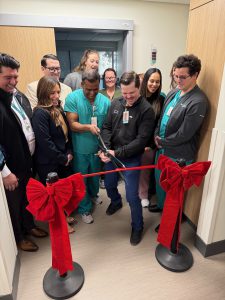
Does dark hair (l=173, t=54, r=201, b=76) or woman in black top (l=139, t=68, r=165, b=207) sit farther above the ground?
dark hair (l=173, t=54, r=201, b=76)

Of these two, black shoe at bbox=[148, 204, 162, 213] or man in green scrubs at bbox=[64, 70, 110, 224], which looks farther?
black shoe at bbox=[148, 204, 162, 213]

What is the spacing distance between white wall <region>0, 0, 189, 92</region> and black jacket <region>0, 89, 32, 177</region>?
92.1 inches

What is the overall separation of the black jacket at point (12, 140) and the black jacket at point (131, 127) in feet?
2.26

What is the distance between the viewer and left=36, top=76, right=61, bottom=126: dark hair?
1721 millimetres

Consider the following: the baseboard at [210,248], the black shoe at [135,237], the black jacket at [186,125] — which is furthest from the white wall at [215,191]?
the black shoe at [135,237]

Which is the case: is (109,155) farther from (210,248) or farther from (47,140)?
(210,248)

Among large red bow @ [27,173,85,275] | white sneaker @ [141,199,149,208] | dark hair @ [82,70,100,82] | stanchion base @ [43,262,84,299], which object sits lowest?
stanchion base @ [43,262,84,299]

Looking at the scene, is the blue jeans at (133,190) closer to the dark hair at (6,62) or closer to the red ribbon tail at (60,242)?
the red ribbon tail at (60,242)

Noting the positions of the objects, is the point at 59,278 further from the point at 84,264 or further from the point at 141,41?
the point at 141,41

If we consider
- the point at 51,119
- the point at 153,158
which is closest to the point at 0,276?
the point at 51,119

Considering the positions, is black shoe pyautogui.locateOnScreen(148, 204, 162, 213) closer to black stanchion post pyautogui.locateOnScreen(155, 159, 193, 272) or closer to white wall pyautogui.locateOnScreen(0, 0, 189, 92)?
black stanchion post pyautogui.locateOnScreen(155, 159, 193, 272)

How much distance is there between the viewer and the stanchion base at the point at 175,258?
174cm

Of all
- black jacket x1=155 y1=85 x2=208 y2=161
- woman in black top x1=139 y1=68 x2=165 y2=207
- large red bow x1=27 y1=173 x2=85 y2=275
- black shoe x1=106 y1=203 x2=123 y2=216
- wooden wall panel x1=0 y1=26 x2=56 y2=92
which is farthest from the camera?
wooden wall panel x1=0 y1=26 x2=56 y2=92

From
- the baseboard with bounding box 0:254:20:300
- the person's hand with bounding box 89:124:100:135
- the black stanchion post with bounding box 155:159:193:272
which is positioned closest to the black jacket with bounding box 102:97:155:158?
the person's hand with bounding box 89:124:100:135
